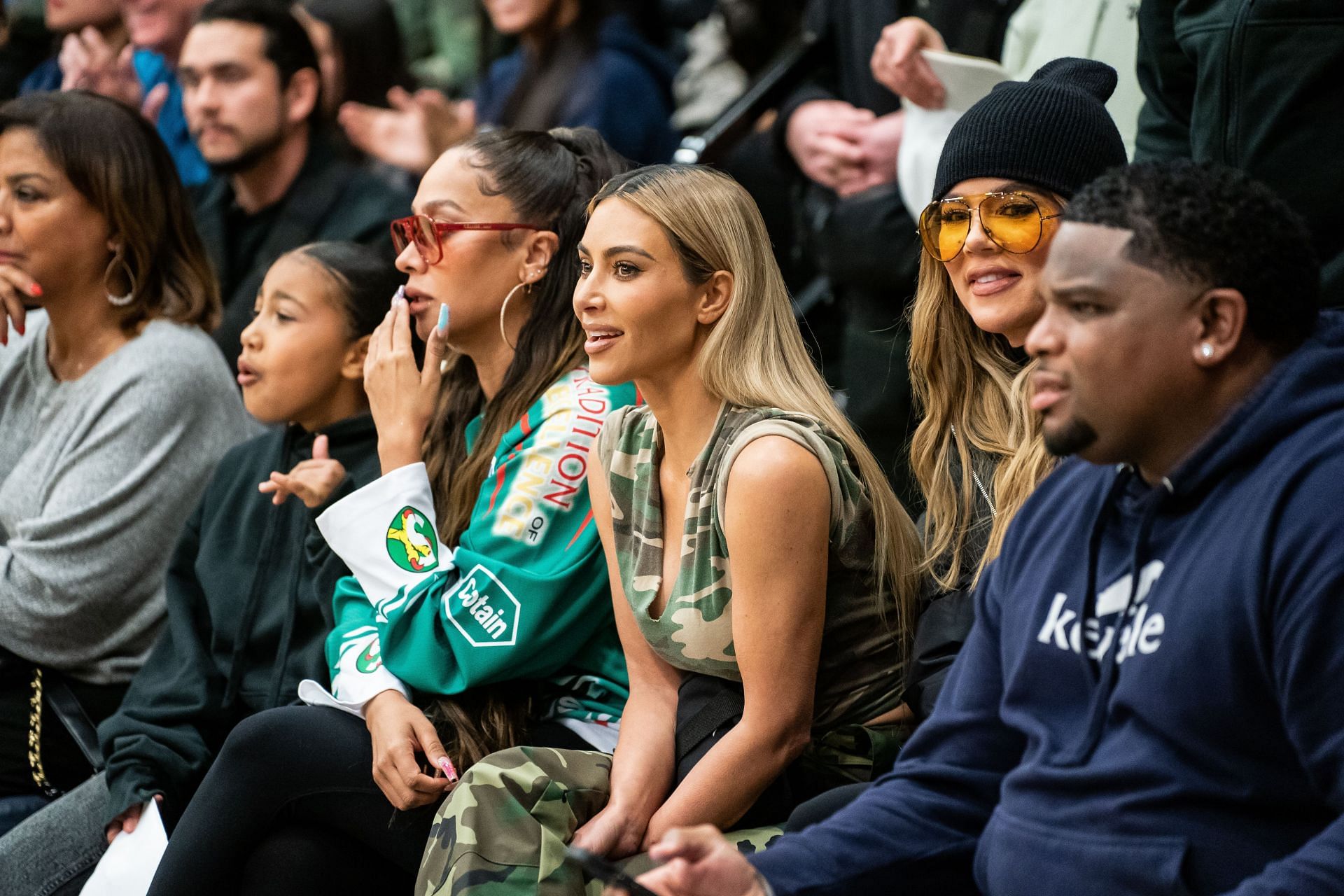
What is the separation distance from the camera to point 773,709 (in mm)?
2285

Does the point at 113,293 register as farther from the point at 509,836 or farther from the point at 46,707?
the point at 509,836

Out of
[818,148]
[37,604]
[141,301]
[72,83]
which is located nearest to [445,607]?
[37,604]

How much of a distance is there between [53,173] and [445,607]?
1.67 meters

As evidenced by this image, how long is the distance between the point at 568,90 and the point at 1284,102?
2.43 meters

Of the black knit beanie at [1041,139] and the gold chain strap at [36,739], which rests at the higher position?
the black knit beanie at [1041,139]

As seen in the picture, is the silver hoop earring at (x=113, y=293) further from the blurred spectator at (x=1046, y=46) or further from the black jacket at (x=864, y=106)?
the blurred spectator at (x=1046, y=46)

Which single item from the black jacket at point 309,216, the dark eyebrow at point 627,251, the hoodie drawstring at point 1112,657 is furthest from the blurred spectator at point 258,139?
the hoodie drawstring at point 1112,657

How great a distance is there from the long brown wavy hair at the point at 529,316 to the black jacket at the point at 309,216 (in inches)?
53.1

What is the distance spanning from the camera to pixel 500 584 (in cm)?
261

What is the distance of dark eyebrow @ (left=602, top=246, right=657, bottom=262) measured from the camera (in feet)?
8.21

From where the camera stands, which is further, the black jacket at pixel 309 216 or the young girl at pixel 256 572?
the black jacket at pixel 309 216

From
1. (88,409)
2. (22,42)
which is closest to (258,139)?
(88,409)

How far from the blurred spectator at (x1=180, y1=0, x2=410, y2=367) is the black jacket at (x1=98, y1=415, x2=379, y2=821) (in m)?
1.53

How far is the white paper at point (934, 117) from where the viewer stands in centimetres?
319
